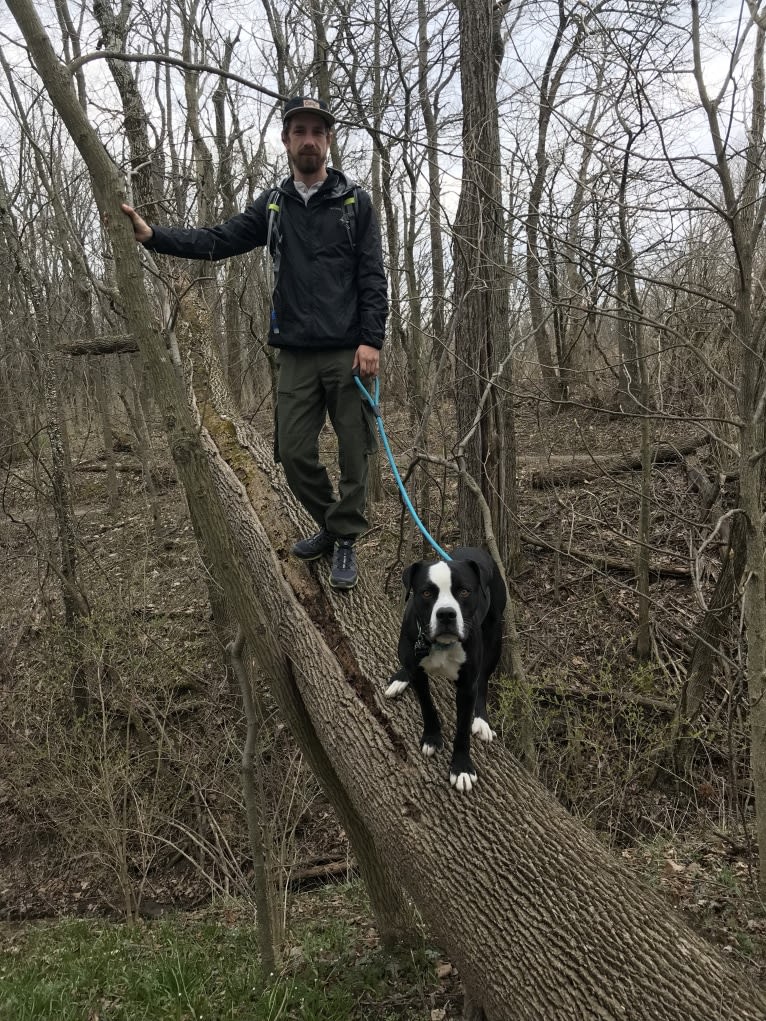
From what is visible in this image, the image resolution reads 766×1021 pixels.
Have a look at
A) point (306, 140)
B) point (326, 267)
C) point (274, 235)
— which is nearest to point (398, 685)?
point (326, 267)

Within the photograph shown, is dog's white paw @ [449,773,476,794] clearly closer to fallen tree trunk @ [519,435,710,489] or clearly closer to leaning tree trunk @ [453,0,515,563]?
leaning tree trunk @ [453,0,515,563]

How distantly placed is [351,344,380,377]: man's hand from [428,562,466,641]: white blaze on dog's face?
1395 mm

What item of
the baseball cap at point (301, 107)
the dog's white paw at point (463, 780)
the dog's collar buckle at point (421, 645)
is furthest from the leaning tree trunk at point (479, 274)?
the dog's white paw at point (463, 780)

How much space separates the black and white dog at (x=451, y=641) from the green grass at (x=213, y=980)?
72.9 inches

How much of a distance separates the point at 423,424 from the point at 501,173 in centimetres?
245

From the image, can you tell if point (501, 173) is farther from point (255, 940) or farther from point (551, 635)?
point (255, 940)

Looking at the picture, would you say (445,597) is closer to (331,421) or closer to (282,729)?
(331,421)

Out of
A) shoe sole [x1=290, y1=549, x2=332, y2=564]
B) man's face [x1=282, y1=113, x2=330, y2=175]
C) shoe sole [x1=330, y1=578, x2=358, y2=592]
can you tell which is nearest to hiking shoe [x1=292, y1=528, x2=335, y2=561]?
shoe sole [x1=290, y1=549, x2=332, y2=564]

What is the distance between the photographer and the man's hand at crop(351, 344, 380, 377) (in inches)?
138

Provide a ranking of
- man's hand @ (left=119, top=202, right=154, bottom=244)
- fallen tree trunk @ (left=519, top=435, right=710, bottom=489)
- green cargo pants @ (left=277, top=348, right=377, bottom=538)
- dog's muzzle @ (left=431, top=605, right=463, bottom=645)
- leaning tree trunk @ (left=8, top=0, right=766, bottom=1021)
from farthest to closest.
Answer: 1. fallen tree trunk @ (left=519, top=435, right=710, bottom=489)
2. green cargo pants @ (left=277, top=348, right=377, bottom=538)
3. man's hand @ (left=119, top=202, right=154, bottom=244)
4. leaning tree trunk @ (left=8, top=0, right=766, bottom=1021)
5. dog's muzzle @ (left=431, top=605, right=463, bottom=645)

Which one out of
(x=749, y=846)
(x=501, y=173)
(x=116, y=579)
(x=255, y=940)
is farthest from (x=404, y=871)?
(x=116, y=579)

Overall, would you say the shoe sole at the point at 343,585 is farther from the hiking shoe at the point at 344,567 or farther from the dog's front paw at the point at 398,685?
the dog's front paw at the point at 398,685

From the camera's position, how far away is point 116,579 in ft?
30.7

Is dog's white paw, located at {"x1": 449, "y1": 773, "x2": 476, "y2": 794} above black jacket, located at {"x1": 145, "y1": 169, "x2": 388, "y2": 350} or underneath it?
underneath
